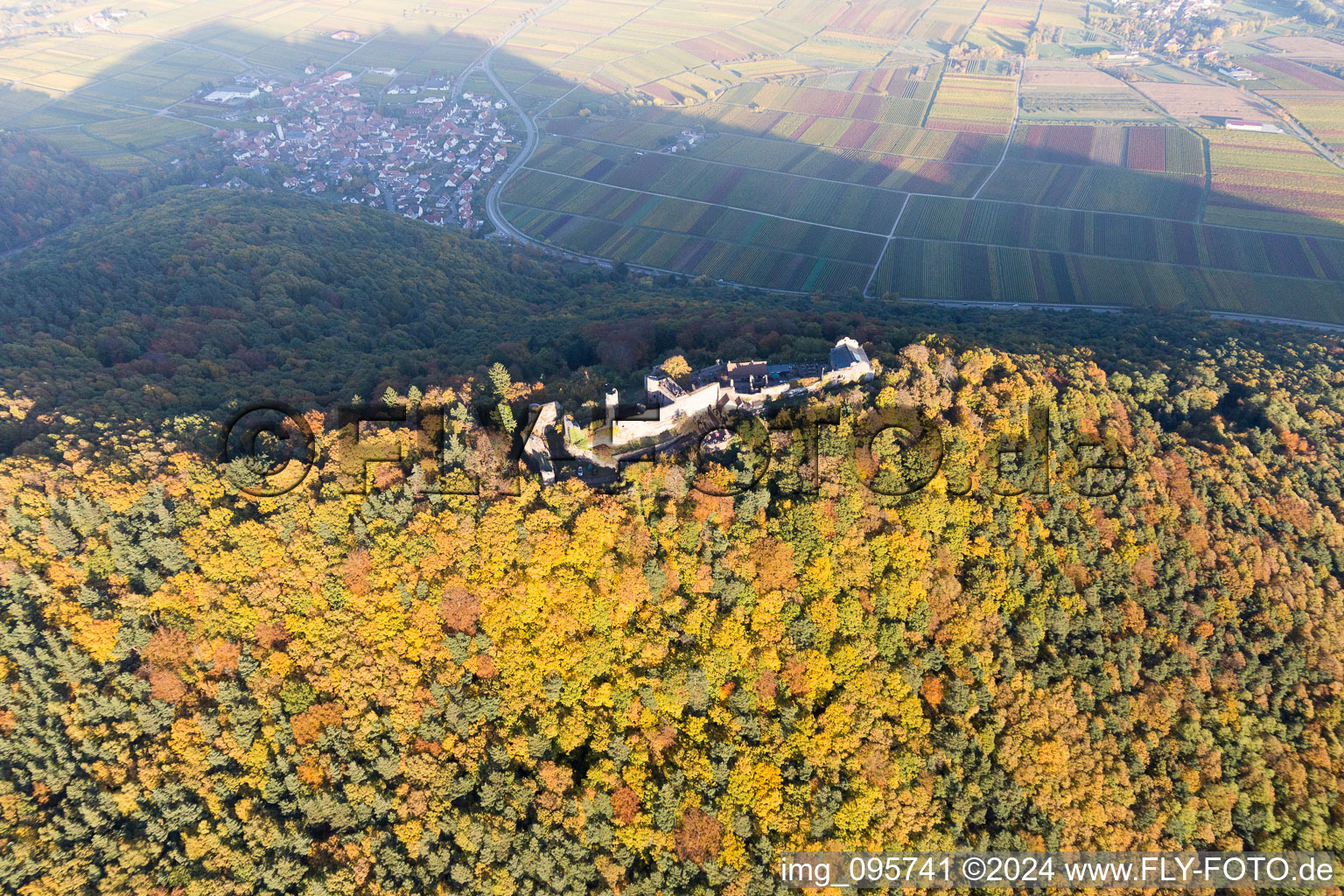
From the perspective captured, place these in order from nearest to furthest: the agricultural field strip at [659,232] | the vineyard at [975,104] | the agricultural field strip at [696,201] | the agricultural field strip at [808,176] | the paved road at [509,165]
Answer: the agricultural field strip at [659,232]
the agricultural field strip at [696,201]
the paved road at [509,165]
the agricultural field strip at [808,176]
the vineyard at [975,104]

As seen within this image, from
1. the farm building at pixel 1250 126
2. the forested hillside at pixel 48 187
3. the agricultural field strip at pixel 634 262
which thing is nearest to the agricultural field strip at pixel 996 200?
the agricultural field strip at pixel 634 262

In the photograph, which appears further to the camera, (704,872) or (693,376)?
(693,376)

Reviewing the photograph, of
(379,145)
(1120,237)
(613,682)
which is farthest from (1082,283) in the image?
(379,145)

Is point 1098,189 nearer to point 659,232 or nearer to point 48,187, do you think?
point 659,232

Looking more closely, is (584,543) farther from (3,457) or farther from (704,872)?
(3,457)

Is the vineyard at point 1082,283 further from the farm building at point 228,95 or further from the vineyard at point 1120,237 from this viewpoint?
the farm building at point 228,95

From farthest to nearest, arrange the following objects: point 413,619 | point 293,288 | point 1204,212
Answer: point 1204,212 → point 293,288 → point 413,619

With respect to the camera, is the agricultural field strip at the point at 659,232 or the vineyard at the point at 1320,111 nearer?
the agricultural field strip at the point at 659,232

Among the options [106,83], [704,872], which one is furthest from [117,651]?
[106,83]

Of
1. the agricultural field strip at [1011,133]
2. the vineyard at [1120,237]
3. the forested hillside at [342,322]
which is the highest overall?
the agricultural field strip at [1011,133]
